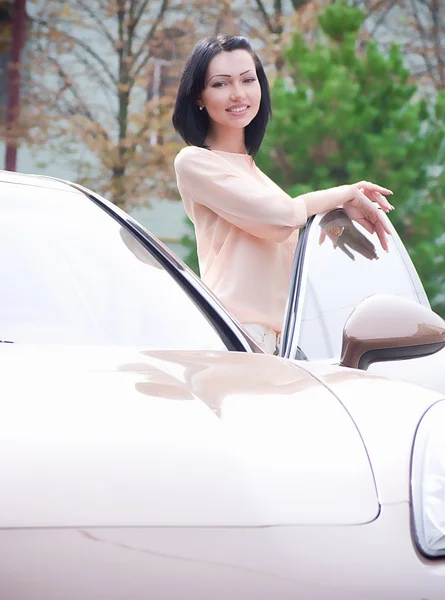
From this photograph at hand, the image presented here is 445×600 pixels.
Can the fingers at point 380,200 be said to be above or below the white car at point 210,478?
above

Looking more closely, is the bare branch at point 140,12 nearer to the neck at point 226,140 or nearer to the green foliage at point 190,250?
the green foliage at point 190,250

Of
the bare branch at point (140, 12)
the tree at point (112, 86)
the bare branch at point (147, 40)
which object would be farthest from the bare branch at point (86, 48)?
the bare branch at point (140, 12)

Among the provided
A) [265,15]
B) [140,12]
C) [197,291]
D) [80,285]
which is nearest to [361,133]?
[265,15]

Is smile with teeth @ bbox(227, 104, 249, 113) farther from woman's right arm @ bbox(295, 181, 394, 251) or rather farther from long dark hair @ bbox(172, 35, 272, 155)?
woman's right arm @ bbox(295, 181, 394, 251)

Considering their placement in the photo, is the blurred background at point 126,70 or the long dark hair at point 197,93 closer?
the long dark hair at point 197,93

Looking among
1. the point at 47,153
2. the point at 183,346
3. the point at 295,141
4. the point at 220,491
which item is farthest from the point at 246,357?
the point at 47,153

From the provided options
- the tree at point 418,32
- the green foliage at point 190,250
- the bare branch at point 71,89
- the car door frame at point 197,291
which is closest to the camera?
the car door frame at point 197,291

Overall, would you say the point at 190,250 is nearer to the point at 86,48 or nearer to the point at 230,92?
the point at 86,48

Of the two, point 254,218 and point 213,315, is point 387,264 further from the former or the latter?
point 213,315

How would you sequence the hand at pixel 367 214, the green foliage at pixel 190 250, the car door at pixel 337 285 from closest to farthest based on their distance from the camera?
the car door at pixel 337 285 < the hand at pixel 367 214 < the green foliage at pixel 190 250

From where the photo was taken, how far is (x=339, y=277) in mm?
2957

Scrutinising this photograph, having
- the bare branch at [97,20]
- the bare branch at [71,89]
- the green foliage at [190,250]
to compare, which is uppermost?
the bare branch at [97,20]

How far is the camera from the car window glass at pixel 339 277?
2793 mm

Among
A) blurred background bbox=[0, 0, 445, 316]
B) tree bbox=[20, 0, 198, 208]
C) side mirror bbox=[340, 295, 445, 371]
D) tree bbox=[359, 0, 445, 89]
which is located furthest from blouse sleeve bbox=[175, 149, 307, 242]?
tree bbox=[359, 0, 445, 89]
